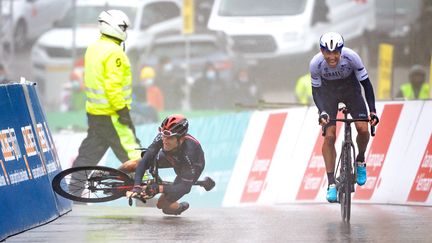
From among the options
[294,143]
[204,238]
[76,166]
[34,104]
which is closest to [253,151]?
[294,143]

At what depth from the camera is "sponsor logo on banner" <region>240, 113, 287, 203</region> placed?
17.7 metres

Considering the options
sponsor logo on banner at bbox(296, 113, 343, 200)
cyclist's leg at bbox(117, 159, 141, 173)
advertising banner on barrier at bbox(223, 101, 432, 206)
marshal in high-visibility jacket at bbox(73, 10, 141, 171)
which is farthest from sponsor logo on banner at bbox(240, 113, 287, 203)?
cyclist's leg at bbox(117, 159, 141, 173)

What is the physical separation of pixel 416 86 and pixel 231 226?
26.6 ft

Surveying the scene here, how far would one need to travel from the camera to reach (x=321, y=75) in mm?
13367

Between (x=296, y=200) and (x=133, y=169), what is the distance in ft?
13.2

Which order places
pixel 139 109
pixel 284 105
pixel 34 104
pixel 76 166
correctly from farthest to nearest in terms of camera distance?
1. pixel 139 109
2. pixel 284 105
3. pixel 76 166
4. pixel 34 104

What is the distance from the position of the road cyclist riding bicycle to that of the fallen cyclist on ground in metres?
1.25

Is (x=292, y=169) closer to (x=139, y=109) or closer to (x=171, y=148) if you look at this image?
(x=171, y=148)

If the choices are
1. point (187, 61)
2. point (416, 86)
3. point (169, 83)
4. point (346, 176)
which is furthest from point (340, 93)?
point (169, 83)

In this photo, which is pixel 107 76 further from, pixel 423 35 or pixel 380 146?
pixel 423 35

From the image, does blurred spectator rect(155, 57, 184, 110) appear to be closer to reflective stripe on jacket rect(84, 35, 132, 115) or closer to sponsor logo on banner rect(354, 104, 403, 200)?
sponsor logo on banner rect(354, 104, 403, 200)

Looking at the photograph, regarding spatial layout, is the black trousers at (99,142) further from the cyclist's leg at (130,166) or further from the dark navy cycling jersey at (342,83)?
the dark navy cycling jersey at (342,83)

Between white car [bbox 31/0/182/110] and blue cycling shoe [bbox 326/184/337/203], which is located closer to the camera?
blue cycling shoe [bbox 326/184/337/203]

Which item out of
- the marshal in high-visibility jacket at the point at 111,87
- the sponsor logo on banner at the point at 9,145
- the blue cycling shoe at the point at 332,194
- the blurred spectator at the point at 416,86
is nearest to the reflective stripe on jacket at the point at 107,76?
the marshal in high-visibility jacket at the point at 111,87
